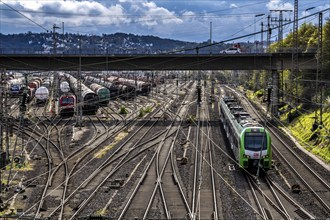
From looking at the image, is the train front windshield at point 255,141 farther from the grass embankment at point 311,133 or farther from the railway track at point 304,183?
the grass embankment at point 311,133

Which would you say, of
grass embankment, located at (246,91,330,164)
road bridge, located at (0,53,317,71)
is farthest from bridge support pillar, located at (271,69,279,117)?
grass embankment, located at (246,91,330,164)

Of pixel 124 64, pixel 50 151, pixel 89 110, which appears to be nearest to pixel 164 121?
pixel 124 64

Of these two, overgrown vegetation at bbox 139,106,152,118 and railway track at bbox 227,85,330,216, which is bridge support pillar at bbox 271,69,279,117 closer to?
overgrown vegetation at bbox 139,106,152,118

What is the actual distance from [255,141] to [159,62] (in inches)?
966

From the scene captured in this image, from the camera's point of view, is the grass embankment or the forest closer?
the grass embankment

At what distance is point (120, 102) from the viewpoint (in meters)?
67.2

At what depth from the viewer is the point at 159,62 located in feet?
154

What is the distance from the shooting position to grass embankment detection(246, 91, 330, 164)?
29812 millimetres

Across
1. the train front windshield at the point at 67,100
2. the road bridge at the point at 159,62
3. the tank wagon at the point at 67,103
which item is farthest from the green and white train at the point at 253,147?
the train front windshield at the point at 67,100

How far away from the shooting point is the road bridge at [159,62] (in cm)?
4659

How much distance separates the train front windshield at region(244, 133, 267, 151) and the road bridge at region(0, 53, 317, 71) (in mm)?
23221

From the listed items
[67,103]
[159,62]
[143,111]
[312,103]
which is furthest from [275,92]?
[67,103]

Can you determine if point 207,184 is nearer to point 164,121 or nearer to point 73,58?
point 164,121

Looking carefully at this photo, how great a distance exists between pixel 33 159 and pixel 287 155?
51.4ft
